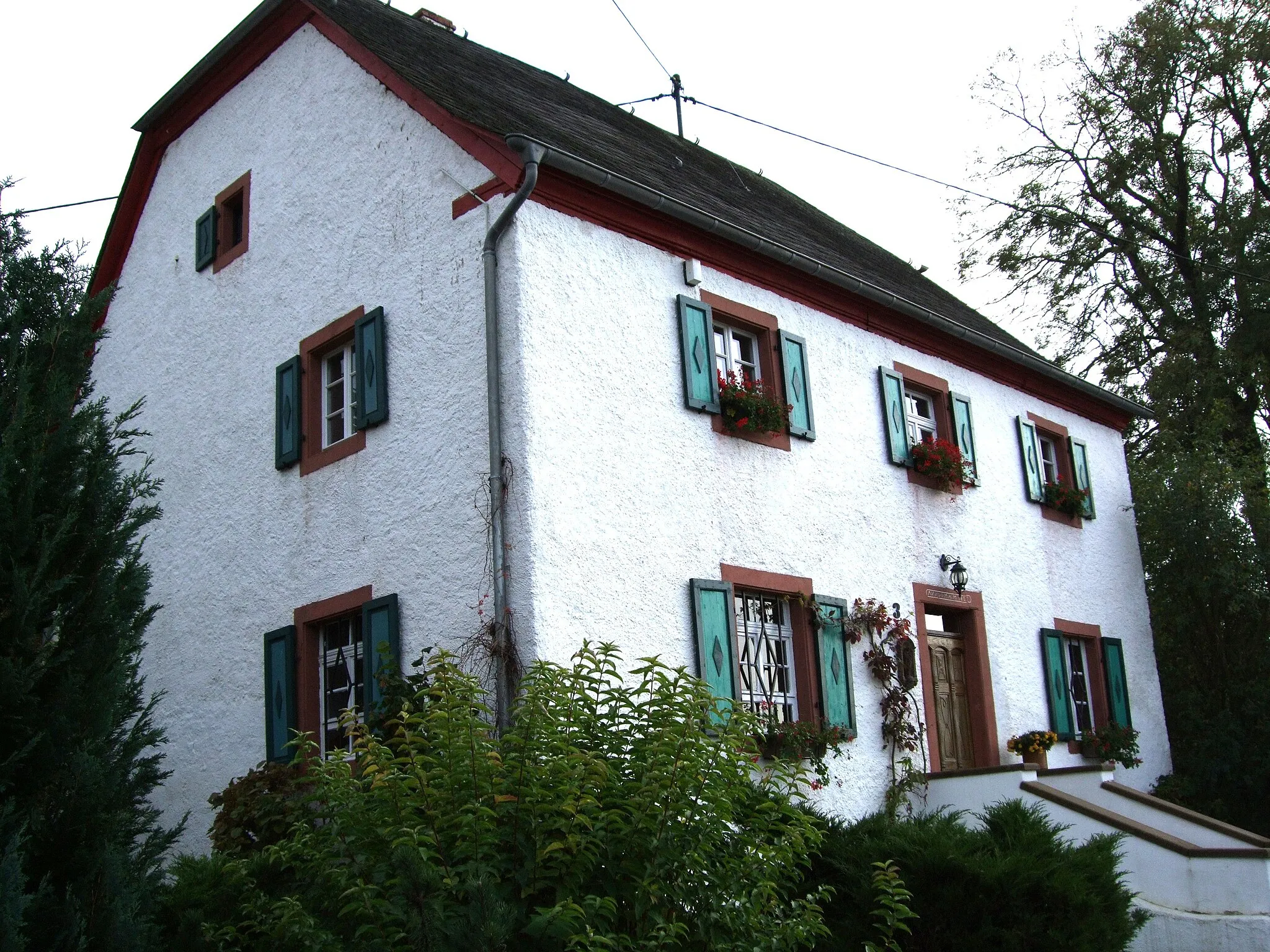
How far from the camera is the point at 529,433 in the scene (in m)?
8.80

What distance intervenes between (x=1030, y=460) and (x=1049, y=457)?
120 cm

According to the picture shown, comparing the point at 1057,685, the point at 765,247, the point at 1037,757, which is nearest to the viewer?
the point at 765,247

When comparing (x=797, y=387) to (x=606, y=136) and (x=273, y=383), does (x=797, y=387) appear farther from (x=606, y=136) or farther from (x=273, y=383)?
(x=273, y=383)

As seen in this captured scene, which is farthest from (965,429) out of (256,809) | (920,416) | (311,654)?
(256,809)

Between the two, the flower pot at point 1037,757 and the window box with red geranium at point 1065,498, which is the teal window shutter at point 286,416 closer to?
the flower pot at point 1037,757

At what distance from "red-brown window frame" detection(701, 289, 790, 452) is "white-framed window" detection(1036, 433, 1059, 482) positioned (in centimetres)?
520

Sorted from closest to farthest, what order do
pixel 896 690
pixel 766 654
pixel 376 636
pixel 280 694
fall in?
pixel 376 636
pixel 280 694
pixel 766 654
pixel 896 690

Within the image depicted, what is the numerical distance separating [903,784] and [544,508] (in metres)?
4.21

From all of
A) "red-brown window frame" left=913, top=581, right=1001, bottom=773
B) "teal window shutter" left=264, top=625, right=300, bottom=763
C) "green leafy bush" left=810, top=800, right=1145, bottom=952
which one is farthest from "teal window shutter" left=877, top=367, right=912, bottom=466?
"teal window shutter" left=264, top=625, right=300, bottom=763

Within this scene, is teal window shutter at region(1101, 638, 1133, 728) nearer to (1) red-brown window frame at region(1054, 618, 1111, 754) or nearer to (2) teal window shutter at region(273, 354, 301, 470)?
(1) red-brown window frame at region(1054, 618, 1111, 754)

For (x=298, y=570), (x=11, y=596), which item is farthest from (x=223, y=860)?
(x=298, y=570)

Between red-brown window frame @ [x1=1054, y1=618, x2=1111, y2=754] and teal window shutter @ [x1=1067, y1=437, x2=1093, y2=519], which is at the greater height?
teal window shutter @ [x1=1067, y1=437, x2=1093, y2=519]

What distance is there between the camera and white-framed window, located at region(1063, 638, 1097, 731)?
14.1 m

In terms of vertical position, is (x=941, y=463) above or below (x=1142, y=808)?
above
